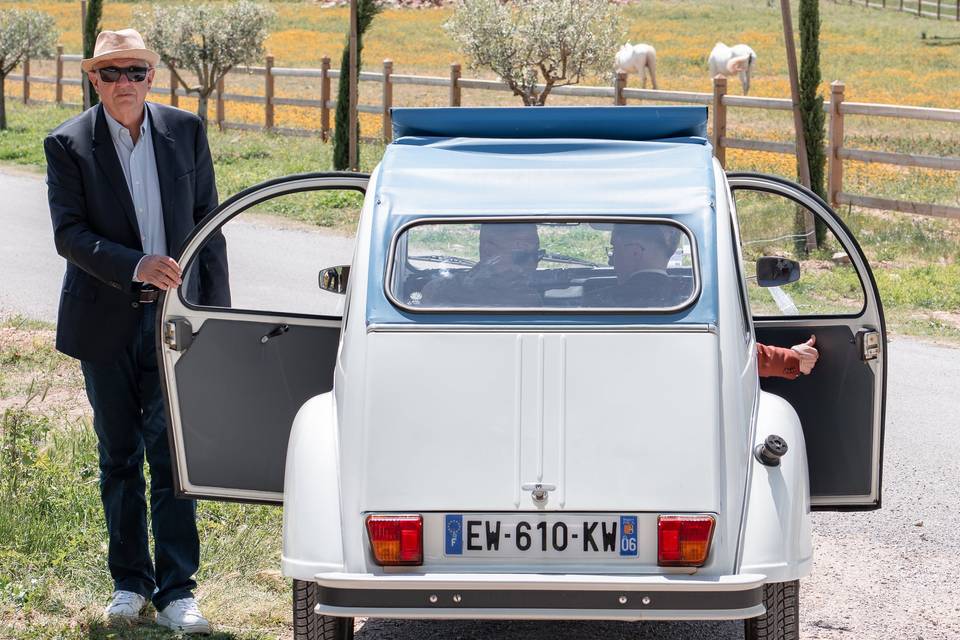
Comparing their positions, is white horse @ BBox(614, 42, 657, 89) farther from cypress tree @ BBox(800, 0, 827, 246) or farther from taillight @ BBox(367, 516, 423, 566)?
taillight @ BBox(367, 516, 423, 566)

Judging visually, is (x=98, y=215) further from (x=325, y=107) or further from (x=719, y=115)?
(x=325, y=107)

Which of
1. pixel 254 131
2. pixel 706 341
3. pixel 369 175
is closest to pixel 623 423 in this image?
pixel 706 341

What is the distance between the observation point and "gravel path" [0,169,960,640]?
5125mm

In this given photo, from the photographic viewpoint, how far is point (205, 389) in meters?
5.09

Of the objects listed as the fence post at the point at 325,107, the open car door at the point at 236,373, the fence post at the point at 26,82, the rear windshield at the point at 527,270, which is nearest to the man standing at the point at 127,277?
the open car door at the point at 236,373

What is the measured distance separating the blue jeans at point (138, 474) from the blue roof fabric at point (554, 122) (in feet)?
4.35

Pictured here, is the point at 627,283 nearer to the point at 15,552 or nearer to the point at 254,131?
the point at 15,552

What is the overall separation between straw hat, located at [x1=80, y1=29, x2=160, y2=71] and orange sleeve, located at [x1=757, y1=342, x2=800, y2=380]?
2.56m

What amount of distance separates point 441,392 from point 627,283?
825 millimetres

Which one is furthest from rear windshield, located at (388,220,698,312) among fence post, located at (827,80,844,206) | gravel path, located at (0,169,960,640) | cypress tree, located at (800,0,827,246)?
fence post, located at (827,80,844,206)

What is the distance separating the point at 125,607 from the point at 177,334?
109 centimetres

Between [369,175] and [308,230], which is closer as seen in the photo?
[369,175]

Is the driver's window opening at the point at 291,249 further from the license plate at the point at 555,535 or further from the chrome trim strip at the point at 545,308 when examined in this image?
the license plate at the point at 555,535

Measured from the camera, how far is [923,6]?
64.7m
